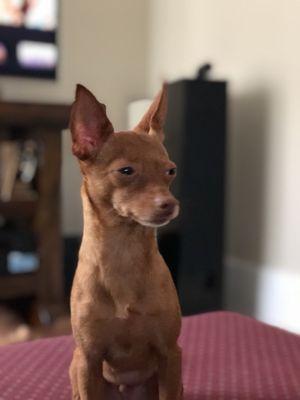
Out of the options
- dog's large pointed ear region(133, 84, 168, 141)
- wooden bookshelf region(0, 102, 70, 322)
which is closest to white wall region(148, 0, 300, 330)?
wooden bookshelf region(0, 102, 70, 322)

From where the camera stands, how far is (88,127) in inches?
33.5

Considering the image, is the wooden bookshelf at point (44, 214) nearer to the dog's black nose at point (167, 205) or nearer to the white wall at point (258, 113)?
the white wall at point (258, 113)

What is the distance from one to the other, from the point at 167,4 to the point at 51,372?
→ 7.46 feet

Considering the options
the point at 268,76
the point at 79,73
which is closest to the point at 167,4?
the point at 79,73

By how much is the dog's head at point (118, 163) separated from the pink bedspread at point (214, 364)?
473mm

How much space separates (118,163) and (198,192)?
1.57 metres

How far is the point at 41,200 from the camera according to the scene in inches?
97.3

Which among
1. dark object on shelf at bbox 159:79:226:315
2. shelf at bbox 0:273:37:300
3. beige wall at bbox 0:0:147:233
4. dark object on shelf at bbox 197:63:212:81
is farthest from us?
beige wall at bbox 0:0:147:233

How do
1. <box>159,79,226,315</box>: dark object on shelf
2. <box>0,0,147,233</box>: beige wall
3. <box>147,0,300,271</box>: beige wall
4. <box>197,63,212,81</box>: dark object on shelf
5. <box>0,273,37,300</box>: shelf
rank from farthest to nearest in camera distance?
<box>0,0,147,233</box>: beige wall → <box>197,63,212,81</box>: dark object on shelf → <box>0,273,37,300</box>: shelf → <box>159,79,226,315</box>: dark object on shelf → <box>147,0,300,271</box>: beige wall

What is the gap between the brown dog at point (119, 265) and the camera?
32.6 inches

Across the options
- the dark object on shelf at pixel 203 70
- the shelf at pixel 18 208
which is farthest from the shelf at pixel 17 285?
the dark object on shelf at pixel 203 70

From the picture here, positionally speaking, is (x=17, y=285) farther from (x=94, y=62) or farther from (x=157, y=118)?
(x=157, y=118)

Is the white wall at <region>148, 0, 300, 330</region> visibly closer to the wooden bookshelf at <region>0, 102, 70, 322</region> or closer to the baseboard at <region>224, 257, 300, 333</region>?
the baseboard at <region>224, 257, 300, 333</region>

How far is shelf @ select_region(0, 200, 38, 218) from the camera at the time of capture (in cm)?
241
